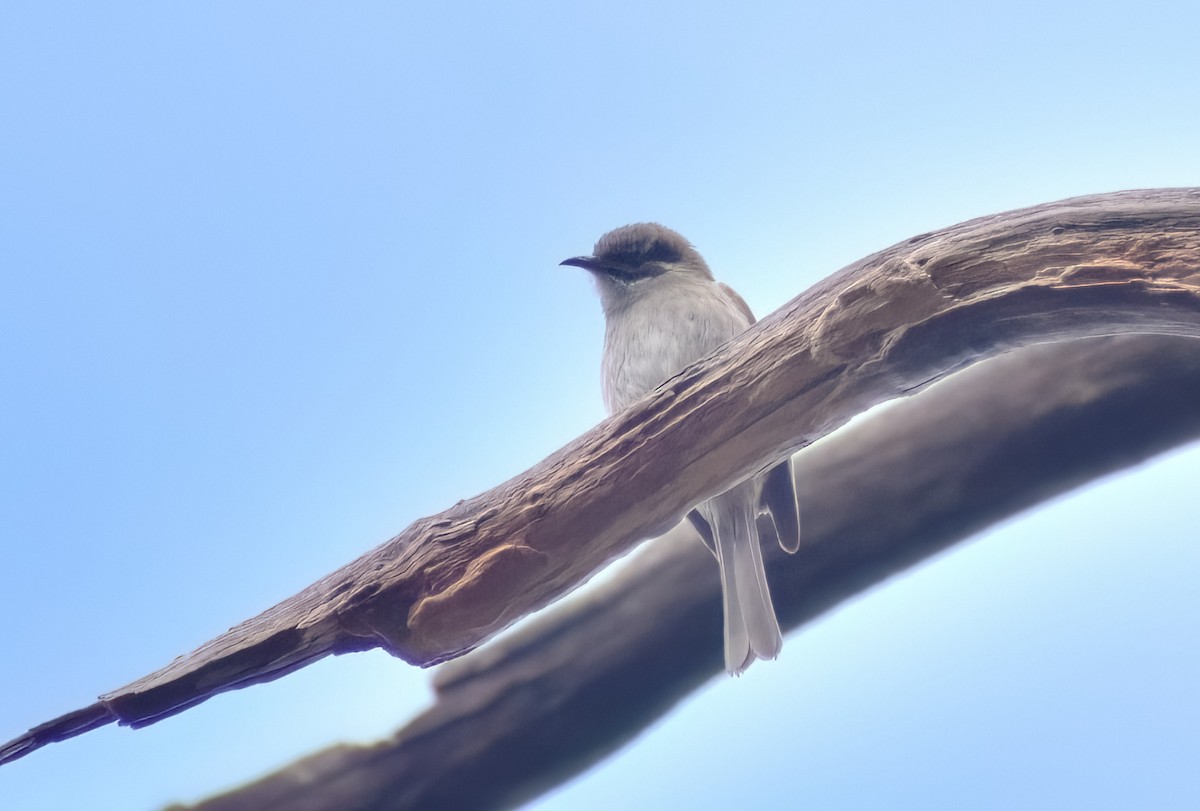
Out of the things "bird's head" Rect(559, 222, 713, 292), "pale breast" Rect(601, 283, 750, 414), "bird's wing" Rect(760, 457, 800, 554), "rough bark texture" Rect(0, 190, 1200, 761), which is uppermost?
"bird's head" Rect(559, 222, 713, 292)

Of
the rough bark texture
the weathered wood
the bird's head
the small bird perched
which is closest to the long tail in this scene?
the small bird perched

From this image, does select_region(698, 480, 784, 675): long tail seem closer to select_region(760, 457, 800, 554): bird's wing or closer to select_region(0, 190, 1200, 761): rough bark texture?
select_region(760, 457, 800, 554): bird's wing

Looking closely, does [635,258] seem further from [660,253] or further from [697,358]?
[697,358]

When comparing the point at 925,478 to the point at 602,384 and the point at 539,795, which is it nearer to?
the point at 602,384

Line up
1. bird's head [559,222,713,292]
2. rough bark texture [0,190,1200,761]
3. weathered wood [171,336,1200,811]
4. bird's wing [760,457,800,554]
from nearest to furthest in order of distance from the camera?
1. rough bark texture [0,190,1200,761]
2. bird's wing [760,457,800,554]
3. weathered wood [171,336,1200,811]
4. bird's head [559,222,713,292]

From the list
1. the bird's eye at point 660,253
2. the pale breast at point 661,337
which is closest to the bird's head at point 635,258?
the bird's eye at point 660,253

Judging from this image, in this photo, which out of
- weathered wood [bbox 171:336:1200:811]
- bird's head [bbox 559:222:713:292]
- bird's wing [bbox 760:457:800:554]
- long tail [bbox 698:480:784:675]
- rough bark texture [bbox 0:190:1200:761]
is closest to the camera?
rough bark texture [bbox 0:190:1200:761]
